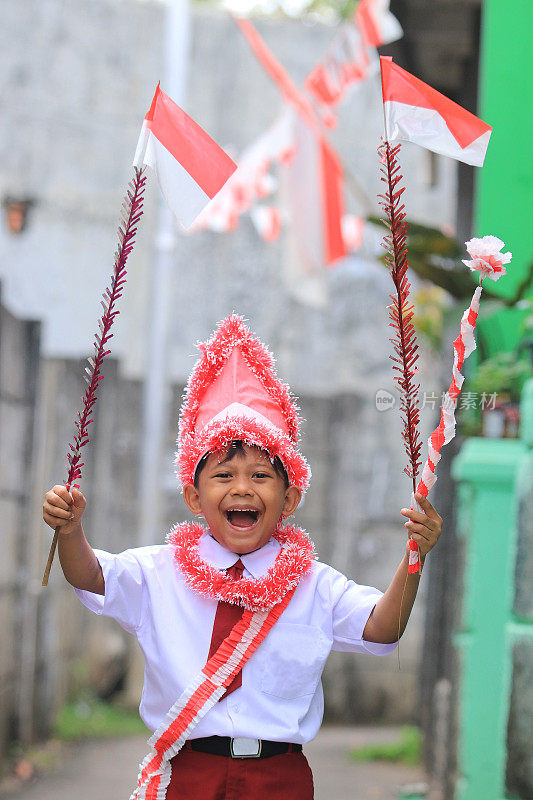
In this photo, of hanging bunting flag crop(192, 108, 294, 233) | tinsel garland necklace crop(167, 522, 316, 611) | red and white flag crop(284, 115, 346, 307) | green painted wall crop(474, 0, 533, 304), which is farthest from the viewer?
hanging bunting flag crop(192, 108, 294, 233)

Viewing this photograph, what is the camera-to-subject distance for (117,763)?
6559 mm

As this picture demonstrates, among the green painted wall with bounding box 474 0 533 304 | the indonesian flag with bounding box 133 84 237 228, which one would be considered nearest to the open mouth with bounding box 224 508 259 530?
the indonesian flag with bounding box 133 84 237 228

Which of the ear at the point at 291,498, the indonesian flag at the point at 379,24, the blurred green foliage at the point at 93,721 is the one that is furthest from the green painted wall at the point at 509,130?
the blurred green foliage at the point at 93,721

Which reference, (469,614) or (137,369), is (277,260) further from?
(469,614)

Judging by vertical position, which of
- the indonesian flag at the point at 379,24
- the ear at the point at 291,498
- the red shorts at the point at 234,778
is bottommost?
the red shorts at the point at 234,778

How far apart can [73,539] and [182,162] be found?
2.82 feet

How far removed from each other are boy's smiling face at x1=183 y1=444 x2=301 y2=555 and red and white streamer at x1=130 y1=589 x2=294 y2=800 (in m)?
0.17

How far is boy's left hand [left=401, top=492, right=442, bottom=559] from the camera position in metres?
2.18

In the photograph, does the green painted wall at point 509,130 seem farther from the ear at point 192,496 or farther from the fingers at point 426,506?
the fingers at point 426,506

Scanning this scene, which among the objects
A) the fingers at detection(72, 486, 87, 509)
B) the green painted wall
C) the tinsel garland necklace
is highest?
the green painted wall

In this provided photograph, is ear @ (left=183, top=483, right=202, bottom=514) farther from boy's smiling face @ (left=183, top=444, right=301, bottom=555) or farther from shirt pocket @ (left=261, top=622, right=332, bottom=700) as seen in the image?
shirt pocket @ (left=261, top=622, right=332, bottom=700)

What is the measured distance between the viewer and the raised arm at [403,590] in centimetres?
219

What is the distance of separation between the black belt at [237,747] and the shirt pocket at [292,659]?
4.2 inches

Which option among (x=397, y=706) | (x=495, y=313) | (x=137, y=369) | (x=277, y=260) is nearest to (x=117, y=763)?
(x=397, y=706)
